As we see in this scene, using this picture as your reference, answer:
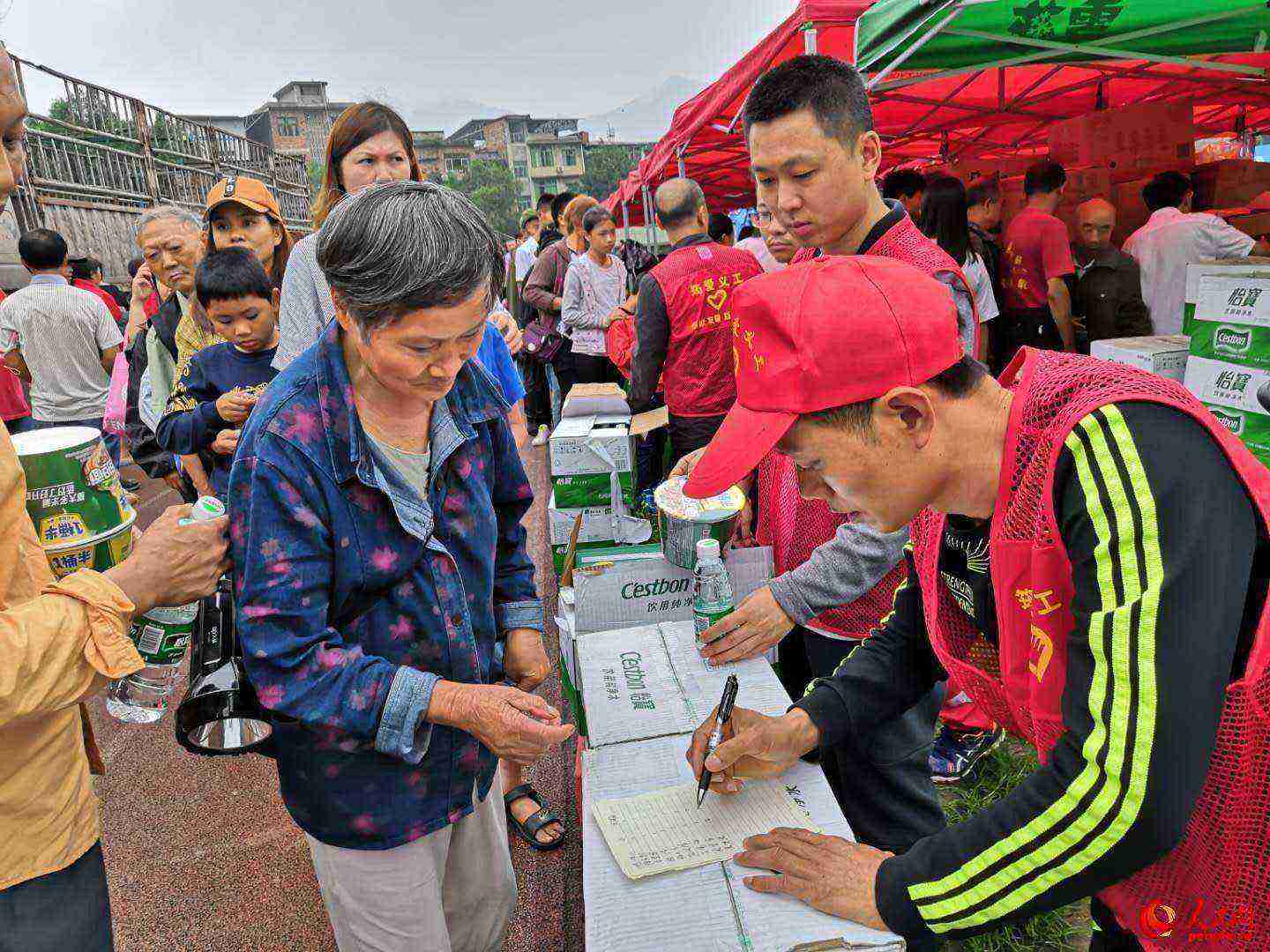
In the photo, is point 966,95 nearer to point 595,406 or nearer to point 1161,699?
point 595,406

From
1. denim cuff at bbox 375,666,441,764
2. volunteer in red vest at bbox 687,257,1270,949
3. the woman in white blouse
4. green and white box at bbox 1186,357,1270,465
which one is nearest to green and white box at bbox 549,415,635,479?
denim cuff at bbox 375,666,441,764

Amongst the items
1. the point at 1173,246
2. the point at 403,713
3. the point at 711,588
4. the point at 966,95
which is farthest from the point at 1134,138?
the point at 403,713

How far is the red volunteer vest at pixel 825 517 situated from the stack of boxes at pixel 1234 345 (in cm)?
186

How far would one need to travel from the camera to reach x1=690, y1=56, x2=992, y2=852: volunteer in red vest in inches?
73.8

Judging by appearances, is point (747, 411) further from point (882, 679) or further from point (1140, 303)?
point (1140, 303)

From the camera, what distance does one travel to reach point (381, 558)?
139 centimetres

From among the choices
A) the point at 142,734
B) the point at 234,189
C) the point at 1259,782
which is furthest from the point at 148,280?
the point at 1259,782

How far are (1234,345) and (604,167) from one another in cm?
7045

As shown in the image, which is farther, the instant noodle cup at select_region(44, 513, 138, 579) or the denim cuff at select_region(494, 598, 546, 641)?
the denim cuff at select_region(494, 598, 546, 641)

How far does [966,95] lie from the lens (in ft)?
26.9

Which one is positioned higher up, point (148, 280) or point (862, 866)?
point (148, 280)

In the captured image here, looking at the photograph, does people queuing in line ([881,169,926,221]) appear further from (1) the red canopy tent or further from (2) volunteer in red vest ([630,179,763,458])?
(2) volunteer in red vest ([630,179,763,458])

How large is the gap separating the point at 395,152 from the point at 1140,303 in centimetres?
500

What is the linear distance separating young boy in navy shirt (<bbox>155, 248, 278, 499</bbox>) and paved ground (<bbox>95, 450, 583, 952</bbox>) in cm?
135
